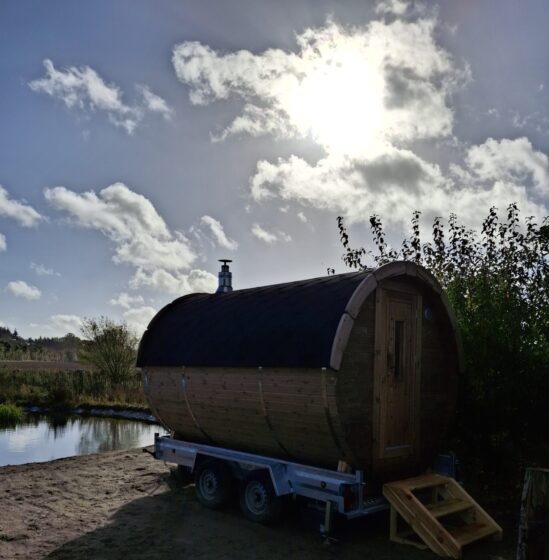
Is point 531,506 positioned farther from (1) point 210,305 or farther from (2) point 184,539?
(1) point 210,305

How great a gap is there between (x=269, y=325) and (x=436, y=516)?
138 inches

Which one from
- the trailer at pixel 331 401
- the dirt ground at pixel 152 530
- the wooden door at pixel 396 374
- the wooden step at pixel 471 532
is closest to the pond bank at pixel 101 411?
the dirt ground at pixel 152 530

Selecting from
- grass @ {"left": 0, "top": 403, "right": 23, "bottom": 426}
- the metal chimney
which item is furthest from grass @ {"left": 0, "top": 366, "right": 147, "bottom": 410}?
the metal chimney

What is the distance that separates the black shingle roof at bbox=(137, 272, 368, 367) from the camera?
25.2 ft

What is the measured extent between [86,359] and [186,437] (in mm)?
26343

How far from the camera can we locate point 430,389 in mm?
9039

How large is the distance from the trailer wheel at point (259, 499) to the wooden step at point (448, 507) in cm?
219

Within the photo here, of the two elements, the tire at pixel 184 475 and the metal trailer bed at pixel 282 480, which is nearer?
the metal trailer bed at pixel 282 480

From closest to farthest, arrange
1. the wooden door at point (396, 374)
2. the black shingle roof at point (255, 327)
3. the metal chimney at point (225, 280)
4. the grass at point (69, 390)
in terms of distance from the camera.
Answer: the black shingle roof at point (255, 327), the wooden door at point (396, 374), the metal chimney at point (225, 280), the grass at point (69, 390)

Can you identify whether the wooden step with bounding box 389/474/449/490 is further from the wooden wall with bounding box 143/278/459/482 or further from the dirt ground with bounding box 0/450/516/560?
the dirt ground with bounding box 0/450/516/560

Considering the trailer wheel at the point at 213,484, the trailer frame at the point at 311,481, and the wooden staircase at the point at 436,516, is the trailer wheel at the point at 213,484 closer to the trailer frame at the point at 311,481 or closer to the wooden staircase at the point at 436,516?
the trailer frame at the point at 311,481

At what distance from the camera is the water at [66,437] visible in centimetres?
1701

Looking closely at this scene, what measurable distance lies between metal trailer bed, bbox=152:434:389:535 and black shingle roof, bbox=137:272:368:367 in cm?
149

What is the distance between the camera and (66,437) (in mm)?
20266
